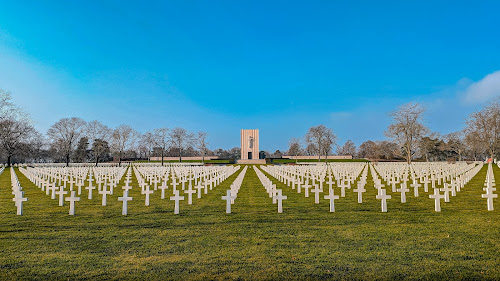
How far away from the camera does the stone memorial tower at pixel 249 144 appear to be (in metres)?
72.3

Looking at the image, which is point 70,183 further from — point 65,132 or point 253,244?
point 65,132

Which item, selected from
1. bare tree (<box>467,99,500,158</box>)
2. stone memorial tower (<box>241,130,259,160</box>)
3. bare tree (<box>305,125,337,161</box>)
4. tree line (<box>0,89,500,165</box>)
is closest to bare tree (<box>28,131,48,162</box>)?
tree line (<box>0,89,500,165</box>)

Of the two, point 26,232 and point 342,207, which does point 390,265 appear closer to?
point 342,207

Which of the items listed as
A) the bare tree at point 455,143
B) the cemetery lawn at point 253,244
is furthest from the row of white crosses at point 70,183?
the bare tree at point 455,143

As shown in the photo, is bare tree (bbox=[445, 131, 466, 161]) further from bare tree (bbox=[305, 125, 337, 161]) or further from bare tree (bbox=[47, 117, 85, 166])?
bare tree (bbox=[47, 117, 85, 166])

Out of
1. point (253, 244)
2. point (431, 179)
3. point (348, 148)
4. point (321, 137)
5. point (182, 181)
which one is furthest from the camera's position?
point (348, 148)

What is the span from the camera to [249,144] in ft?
238

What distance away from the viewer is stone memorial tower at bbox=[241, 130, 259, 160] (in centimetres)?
7231

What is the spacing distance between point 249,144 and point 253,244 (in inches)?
2664

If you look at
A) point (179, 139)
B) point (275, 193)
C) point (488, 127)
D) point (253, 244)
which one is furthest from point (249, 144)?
point (253, 244)

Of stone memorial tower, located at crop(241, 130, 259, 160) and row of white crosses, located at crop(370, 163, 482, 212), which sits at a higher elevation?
stone memorial tower, located at crop(241, 130, 259, 160)

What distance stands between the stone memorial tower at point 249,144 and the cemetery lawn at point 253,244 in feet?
210

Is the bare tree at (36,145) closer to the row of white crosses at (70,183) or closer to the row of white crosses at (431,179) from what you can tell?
the row of white crosses at (70,183)

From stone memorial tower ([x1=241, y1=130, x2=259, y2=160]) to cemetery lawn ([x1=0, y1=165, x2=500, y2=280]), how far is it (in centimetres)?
6403
